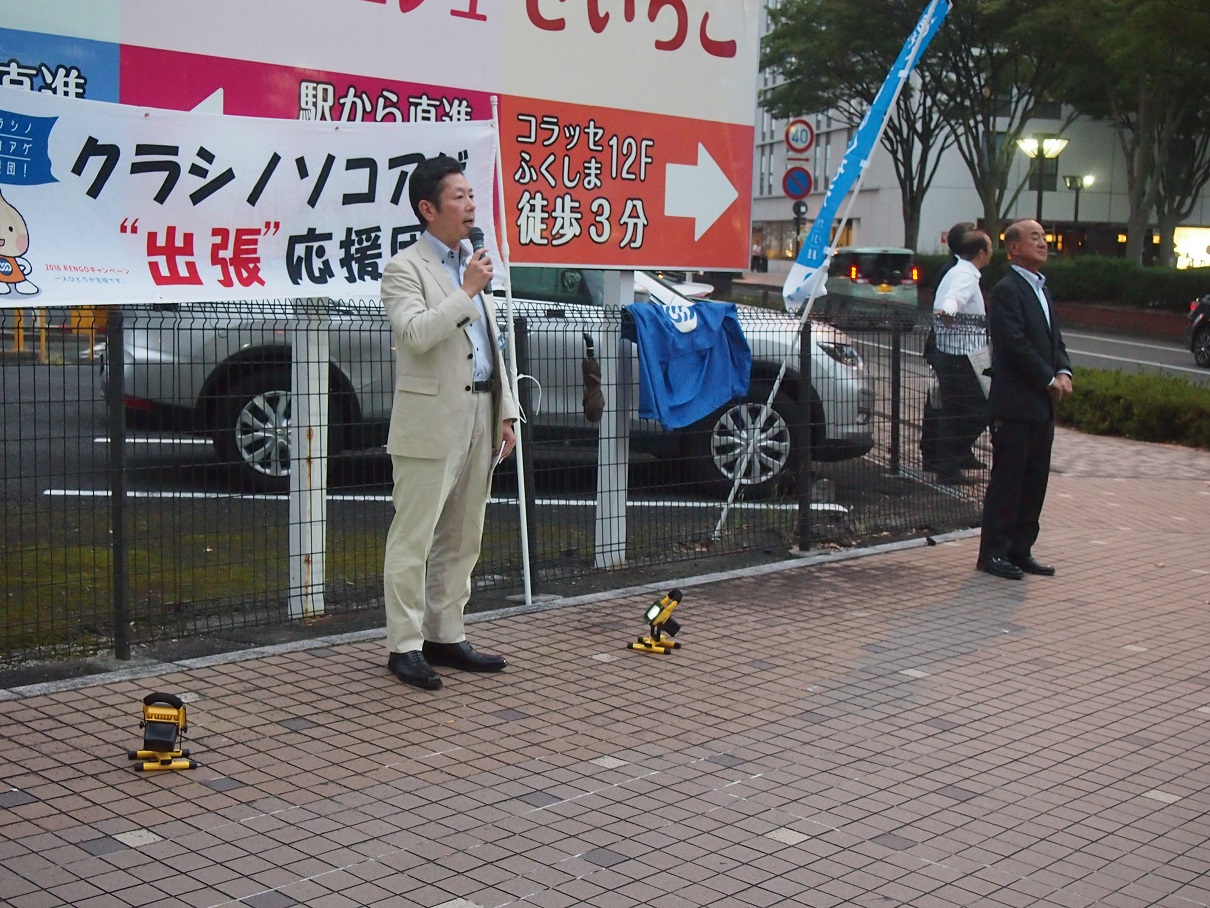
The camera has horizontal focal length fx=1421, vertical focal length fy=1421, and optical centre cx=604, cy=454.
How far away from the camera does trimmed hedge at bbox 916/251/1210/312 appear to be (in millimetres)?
34219

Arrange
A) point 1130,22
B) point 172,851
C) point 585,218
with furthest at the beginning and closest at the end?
1. point 1130,22
2. point 585,218
3. point 172,851

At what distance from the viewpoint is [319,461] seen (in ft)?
21.4

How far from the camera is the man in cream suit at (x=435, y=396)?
5348 millimetres

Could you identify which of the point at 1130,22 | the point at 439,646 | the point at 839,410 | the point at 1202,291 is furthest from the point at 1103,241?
the point at 439,646

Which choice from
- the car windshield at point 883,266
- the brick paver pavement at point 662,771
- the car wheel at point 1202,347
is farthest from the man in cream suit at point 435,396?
the car windshield at point 883,266

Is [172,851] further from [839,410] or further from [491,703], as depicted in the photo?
[839,410]

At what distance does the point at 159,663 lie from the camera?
18.9 feet

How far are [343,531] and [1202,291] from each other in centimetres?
3107

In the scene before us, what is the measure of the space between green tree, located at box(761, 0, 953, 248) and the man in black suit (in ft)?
93.0

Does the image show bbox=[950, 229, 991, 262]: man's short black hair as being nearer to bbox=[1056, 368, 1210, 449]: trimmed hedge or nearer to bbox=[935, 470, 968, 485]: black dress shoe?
bbox=[935, 470, 968, 485]: black dress shoe

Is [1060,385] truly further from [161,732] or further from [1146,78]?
[1146,78]

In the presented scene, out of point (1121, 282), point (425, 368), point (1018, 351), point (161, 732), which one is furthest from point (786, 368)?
point (1121, 282)

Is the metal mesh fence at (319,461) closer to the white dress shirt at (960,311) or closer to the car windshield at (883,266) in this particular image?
the white dress shirt at (960,311)

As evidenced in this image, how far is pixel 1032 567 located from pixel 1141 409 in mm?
7318
